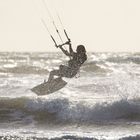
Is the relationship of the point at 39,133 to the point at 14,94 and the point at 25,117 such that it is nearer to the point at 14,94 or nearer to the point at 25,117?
the point at 25,117

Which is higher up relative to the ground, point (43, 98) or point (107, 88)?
point (43, 98)

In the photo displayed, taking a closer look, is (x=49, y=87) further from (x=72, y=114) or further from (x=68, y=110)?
(x=68, y=110)

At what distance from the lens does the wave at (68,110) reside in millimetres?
19217

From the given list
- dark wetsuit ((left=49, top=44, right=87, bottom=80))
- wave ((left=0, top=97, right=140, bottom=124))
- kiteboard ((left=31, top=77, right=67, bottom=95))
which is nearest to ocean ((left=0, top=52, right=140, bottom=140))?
wave ((left=0, top=97, right=140, bottom=124))

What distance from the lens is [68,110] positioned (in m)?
20.5

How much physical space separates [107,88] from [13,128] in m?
12.8

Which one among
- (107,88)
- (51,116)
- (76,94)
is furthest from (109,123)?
(107,88)

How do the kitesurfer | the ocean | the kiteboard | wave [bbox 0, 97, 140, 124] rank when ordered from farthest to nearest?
wave [bbox 0, 97, 140, 124], the kiteboard, the kitesurfer, the ocean

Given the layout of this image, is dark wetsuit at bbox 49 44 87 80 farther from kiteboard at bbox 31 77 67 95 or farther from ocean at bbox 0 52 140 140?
kiteboard at bbox 31 77 67 95

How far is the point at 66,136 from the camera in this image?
14344 millimetres

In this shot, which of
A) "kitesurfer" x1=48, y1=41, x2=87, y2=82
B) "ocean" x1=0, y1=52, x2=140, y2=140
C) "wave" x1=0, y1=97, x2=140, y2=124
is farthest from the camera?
"wave" x1=0, y1=97, x2=140, y2=124

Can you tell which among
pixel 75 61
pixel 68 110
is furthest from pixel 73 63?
pixel 68 110

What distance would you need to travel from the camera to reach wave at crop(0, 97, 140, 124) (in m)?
19.2

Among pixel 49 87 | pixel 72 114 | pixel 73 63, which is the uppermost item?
pixel 73 63
